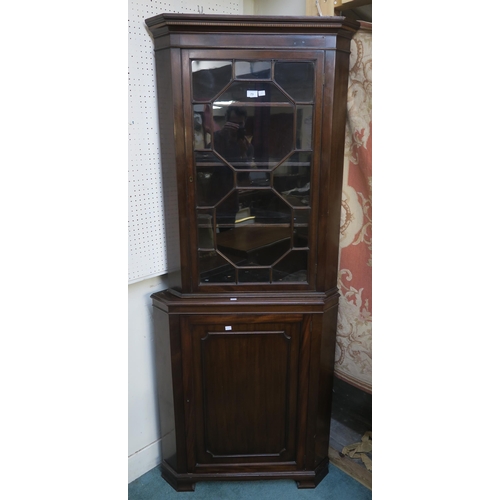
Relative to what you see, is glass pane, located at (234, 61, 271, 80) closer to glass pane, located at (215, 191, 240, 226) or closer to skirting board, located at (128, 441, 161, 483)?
glass pane, located at (215, 191, 240, 226)

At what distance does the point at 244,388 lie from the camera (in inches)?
63.4

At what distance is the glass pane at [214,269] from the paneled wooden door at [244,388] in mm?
137

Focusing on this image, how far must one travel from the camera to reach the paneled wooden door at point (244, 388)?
5.10 feet

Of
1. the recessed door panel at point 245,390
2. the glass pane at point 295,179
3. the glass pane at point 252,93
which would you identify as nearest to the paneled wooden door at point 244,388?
the recessed door panel at point 245,390

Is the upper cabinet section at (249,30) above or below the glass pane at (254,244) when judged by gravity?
above

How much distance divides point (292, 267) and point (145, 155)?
0.66 meters

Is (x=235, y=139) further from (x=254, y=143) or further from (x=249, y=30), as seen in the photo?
(x=249, y=30)

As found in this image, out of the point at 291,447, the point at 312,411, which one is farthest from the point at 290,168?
the point at 291,447

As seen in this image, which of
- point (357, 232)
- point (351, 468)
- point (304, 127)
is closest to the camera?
point (304, 127)

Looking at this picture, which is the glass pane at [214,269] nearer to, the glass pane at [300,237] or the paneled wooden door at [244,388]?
the paneled wooden door at [244,388]

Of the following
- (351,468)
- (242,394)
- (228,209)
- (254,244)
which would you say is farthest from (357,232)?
(351,468)

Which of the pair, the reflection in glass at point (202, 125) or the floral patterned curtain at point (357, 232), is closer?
the reflection in glass at point (202, 125)
